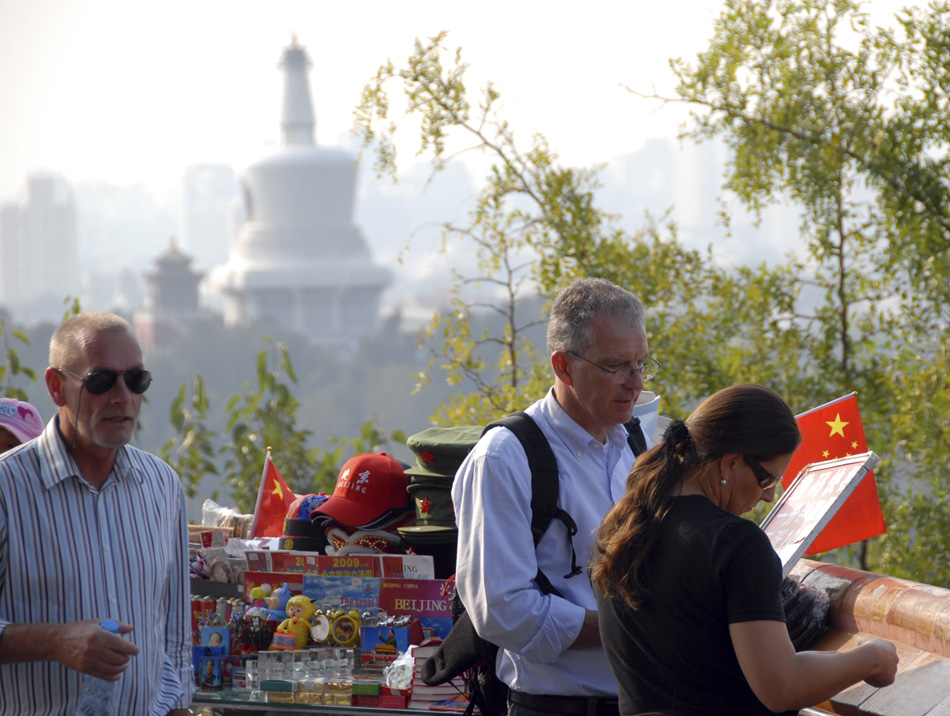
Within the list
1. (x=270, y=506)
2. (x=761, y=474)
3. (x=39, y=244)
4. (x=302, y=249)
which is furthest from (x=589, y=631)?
(x=39, y=244)

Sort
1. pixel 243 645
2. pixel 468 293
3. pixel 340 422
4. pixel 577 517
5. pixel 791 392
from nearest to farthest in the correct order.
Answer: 1. pixel 577 517
2. pixel 243 645
3. pixel 791 392
4. pixel 468 293
5. pixel 340 422

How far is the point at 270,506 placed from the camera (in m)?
3.59

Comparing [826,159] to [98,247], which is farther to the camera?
[98,247]

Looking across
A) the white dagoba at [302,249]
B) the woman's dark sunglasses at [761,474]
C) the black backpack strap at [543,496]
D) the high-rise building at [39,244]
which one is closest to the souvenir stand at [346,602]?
the black backpack strap at [543,496]

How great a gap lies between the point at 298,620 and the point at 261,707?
23 centimetres

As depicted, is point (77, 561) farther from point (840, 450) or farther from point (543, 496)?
point (840, 450)

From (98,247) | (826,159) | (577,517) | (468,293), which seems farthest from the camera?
(98,247)

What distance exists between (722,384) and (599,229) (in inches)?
35.5

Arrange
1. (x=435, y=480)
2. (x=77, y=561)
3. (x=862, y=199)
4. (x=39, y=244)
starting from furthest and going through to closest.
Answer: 1. (x=39, y=244)
2. (x=862, y=199)
3. (x=435, y=480)
4. (x=77, y=561)

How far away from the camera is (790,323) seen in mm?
4988

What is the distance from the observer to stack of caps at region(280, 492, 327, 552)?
10.1ft

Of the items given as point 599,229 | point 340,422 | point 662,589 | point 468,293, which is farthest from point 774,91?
point 340,422

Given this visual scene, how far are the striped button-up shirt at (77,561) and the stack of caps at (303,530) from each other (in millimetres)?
889

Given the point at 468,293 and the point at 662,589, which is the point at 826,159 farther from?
the point at 662,589
